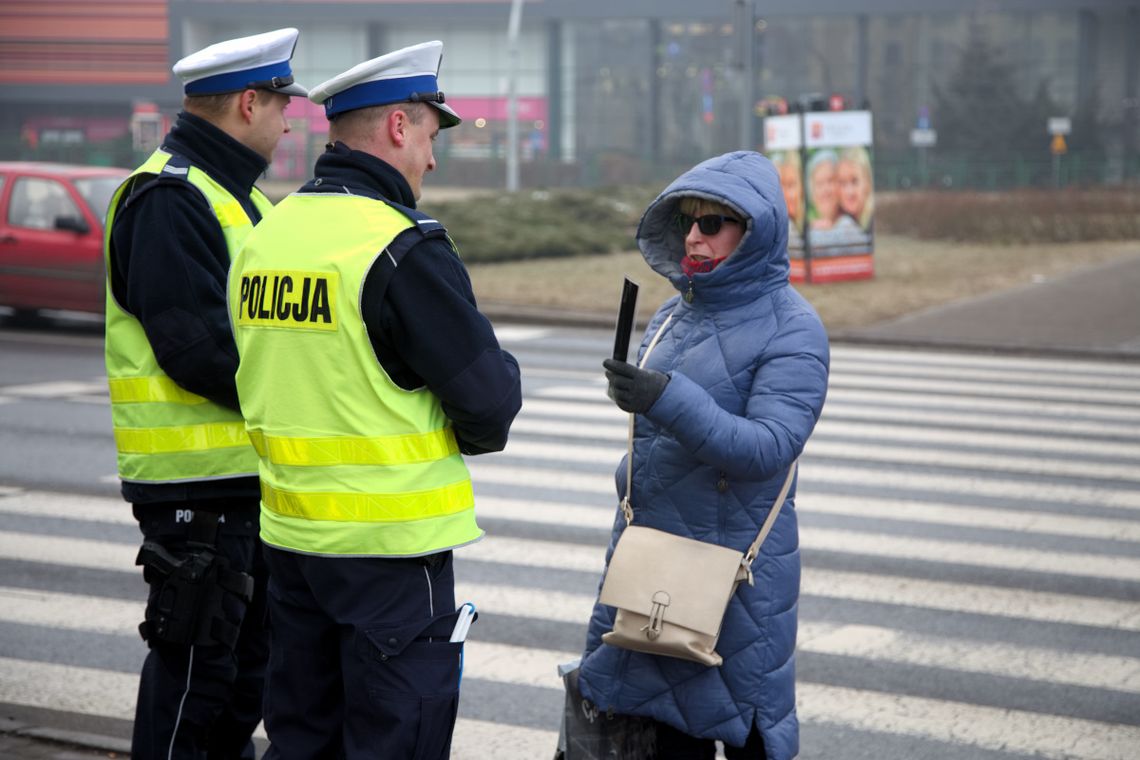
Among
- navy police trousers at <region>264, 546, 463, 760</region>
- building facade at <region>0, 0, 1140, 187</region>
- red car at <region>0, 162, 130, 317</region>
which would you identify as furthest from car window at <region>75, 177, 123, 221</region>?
building facade at <region>0, 0, 1140, 187</region>

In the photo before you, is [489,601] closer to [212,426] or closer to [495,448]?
[212,426]

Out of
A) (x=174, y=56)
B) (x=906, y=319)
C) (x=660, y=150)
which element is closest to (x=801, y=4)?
(x=660, y=150)

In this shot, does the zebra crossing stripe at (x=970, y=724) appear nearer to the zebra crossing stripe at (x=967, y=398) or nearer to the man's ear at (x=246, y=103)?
the man's ear at (x=246, y=103)

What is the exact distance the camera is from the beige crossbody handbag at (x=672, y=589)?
3.38m

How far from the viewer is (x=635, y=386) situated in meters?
3.29

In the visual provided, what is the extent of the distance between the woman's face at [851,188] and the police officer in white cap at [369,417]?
19326 millimetres

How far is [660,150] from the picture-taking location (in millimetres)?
67812

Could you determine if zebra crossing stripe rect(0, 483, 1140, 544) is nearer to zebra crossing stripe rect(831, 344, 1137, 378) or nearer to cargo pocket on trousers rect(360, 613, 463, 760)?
cargo pocket on trousers rect(360, 613, 463, 760)

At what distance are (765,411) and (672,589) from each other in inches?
18.0

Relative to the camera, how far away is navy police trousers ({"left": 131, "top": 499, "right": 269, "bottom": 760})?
3.87 meters

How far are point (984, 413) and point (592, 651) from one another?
343 inches

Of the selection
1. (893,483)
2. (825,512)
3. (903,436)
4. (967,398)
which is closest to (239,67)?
(825,512)

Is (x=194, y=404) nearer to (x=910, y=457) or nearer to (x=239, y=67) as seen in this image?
(x=239, y=67)

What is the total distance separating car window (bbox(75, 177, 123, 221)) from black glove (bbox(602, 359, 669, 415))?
14.0 m
